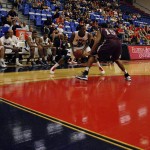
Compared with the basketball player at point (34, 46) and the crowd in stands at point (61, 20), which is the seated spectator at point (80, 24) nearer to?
the crowd in stands at point (61, 20)

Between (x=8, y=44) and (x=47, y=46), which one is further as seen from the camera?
(x=47, y=46)

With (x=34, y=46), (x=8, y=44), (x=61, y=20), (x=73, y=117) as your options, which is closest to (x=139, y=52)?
(x=61, y=20)

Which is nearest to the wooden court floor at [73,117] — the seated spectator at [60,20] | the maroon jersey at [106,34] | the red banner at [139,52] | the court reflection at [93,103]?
the court reflection at [93,103]

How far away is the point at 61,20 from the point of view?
48.1 ft

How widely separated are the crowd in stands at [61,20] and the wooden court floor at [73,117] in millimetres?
4199

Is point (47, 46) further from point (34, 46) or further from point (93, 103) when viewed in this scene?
point (93, 103)

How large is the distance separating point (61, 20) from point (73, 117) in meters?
11.7

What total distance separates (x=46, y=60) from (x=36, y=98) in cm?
709

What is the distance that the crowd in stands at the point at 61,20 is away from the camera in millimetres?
11442

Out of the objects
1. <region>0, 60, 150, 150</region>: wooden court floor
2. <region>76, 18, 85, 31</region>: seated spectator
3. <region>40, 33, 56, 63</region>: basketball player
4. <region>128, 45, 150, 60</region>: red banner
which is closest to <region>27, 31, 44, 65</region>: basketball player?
<region>40, 33, 56, 63</region>: basketball player

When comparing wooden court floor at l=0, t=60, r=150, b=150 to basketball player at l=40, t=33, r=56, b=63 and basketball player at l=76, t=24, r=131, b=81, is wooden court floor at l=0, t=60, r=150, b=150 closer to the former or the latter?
basketball player at l=76, t=24, r=131, b=81

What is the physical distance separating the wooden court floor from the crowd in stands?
13.8 feet

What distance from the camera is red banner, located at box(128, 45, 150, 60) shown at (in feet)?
50.0

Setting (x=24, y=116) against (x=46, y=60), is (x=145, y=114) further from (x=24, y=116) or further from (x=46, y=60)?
(x=46, y=60)
